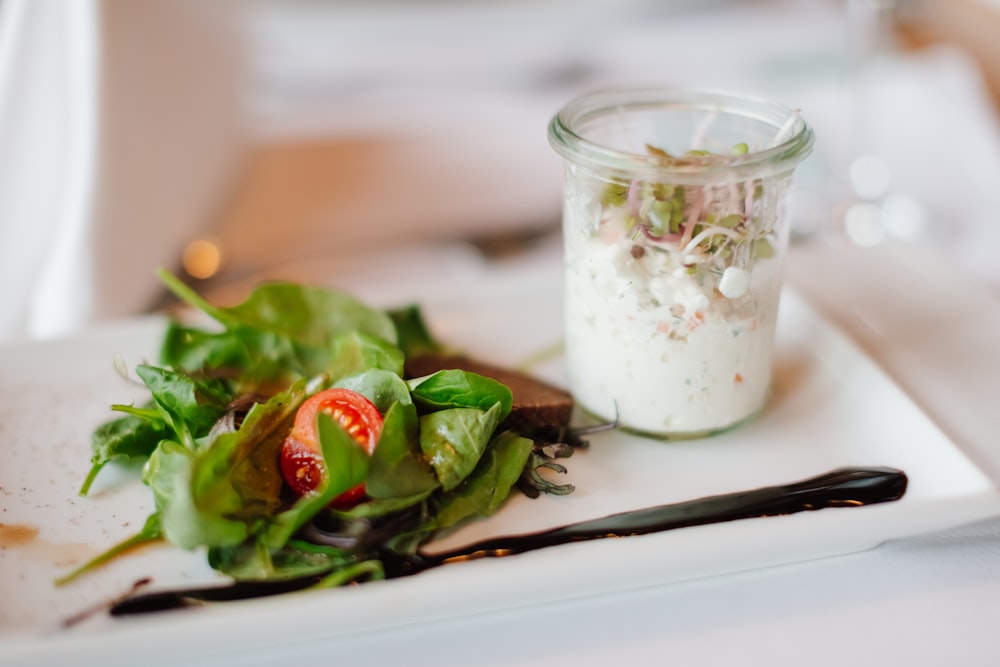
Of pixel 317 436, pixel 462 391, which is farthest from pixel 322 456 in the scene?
pixel 462 391

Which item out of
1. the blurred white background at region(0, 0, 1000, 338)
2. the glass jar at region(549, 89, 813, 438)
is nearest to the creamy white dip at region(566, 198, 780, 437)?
the glass jar at region(549, 89, 813, 438)

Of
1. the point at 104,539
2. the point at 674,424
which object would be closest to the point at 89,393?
the point at 104,539

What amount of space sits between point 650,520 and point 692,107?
17.3 inches

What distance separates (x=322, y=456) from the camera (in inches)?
27.9

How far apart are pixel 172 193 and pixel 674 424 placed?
33.7 inches

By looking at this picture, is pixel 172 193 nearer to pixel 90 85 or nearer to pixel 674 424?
pixel 90 85

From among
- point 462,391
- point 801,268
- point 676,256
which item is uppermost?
point 676,256

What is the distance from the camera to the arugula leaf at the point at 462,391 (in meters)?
0.76

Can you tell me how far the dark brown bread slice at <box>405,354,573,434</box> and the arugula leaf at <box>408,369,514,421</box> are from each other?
4 centimetres

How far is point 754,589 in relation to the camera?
0.71 m

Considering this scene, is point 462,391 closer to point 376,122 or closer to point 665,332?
point 665,332

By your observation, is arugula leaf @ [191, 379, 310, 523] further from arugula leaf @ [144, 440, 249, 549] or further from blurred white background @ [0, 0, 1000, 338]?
→ blurred white background @ [0, 0, 1000, 338]

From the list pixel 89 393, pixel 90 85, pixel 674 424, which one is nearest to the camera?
pixel 674 424

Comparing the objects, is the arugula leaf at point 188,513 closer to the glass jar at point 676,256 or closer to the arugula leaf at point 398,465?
the arugula leaf at point 398,465
